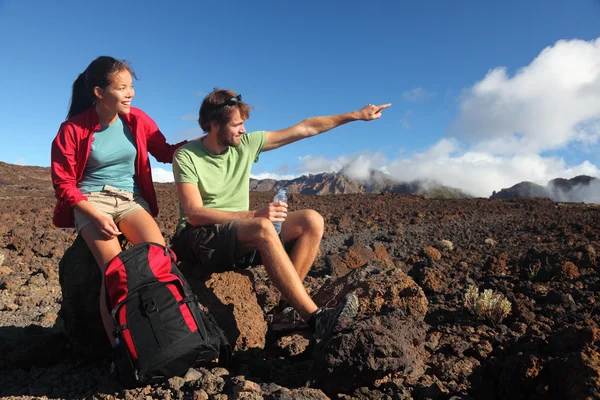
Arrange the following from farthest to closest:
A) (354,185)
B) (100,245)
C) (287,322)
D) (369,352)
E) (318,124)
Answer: (354,185) → (318,124) → (287,322) → (100,245) → (369,352)

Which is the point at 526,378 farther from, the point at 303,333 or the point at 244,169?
the point at 244,169

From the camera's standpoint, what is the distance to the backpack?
8.16 ft

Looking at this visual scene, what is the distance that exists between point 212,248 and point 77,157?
113 cm

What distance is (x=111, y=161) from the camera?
131 inches

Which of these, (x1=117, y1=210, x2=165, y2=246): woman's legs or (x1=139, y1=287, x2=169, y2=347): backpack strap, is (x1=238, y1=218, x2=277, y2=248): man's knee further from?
(x1=139, y1=287, x2=169, y2=347): backpack strap

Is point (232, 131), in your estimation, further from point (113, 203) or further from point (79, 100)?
point (79, 100)

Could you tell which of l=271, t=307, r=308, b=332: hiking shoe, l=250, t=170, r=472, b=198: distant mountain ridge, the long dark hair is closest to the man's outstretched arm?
the long dark hair

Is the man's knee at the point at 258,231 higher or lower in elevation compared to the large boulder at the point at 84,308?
higher

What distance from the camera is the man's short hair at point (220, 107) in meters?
3.31

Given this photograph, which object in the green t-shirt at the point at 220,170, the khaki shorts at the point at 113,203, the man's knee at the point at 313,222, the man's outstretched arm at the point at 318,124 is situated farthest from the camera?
the man's outstretched arm at the point at 318,124

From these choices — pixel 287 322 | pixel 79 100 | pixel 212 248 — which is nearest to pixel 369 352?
pixel 287 322

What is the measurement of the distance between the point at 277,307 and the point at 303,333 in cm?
79

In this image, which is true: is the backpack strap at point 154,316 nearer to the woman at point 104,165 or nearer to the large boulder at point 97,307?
the woman at point 104,165

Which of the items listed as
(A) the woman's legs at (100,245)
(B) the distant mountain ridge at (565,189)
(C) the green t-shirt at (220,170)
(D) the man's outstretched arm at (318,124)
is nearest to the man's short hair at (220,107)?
(C) the green t-shirt at (220,170)
